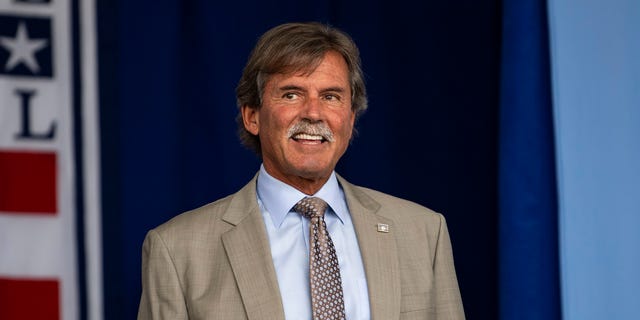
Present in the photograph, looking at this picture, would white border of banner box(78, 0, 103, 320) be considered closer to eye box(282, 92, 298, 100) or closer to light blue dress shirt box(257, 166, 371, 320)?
light blue dress shirt box(257, 166, 371, 320)

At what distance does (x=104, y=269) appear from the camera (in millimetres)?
3264

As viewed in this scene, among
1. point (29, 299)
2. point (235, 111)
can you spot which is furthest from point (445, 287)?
point (29, 299)

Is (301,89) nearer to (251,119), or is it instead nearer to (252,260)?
(251,119)

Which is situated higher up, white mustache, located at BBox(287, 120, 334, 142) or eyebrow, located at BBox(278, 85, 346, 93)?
eyebrow, located at BBox(278, 85, 346, 93)

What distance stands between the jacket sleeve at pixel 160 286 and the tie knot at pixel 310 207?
0.33 metres

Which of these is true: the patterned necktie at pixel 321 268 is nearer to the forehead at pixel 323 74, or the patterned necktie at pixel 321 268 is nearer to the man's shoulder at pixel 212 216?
the man's shoulder at pixel 212 216

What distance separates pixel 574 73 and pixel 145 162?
1299 mm

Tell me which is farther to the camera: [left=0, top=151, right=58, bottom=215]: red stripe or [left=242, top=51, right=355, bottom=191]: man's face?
[left=0, top=151, right=58, bottom=215]: red stripe

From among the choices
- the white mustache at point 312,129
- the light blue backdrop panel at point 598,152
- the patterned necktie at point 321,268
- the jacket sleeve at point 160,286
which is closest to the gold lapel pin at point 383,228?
the patterned necktie at point 321,268

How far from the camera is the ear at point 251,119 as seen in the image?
2.77 metres

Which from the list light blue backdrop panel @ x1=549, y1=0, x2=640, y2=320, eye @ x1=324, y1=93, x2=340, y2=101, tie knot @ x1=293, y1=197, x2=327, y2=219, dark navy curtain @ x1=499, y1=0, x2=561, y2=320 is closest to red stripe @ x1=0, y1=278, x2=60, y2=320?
tie knot @ x1=293, y1=197, x2=327, y2=219

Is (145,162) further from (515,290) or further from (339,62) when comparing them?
(515,290)

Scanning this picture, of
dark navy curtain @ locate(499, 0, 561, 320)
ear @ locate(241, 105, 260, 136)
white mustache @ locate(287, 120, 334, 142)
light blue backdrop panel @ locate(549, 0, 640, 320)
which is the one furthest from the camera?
dark navy curtain @ locate(499, 0, 561, 320)

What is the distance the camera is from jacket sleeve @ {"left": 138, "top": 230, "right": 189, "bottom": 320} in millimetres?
2510
